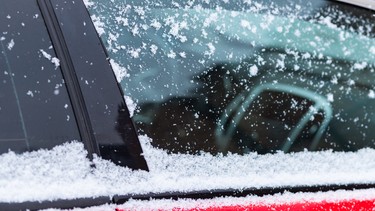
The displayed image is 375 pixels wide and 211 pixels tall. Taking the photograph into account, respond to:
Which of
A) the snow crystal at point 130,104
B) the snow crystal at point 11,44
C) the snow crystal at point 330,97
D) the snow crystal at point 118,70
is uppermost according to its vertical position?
the snow crystal at point 11,44

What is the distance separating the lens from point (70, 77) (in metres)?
1.66

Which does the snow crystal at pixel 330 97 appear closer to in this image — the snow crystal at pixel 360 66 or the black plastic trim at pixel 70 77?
the snow crystal at pixel 360 66

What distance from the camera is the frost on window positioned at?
1.78 meters

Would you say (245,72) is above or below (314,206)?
above

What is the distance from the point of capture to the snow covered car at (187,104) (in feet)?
5.23

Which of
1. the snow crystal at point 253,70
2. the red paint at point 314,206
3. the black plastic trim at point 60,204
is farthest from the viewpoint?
the snow crystal at point 253,70

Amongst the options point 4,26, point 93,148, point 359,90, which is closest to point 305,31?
point 359,90

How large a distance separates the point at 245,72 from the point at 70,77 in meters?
0.53

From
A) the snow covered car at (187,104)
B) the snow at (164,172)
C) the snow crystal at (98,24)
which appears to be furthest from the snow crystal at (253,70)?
the snow crystal at (98,24)

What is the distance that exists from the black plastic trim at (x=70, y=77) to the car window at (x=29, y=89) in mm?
13

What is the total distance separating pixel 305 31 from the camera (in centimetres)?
199

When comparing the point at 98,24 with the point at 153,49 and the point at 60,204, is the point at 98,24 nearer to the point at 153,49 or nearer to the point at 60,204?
the point at 153,49

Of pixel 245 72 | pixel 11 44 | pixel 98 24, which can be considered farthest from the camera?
pixel 245 72

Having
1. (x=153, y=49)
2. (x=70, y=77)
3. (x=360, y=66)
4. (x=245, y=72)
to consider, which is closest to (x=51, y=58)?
(x=70, y=77)
